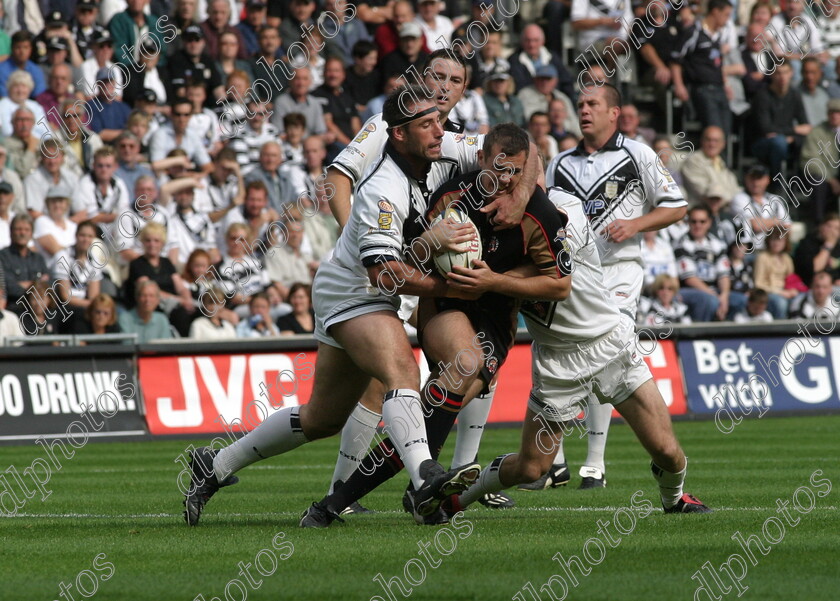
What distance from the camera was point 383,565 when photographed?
587 centimetres

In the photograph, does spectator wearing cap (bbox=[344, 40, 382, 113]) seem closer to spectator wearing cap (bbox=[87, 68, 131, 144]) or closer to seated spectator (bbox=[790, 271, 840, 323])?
spectator wearing cap (bbox=[87, 68, 131, 144])

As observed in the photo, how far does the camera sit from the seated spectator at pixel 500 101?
761 inches

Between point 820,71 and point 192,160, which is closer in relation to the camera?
point 192,160

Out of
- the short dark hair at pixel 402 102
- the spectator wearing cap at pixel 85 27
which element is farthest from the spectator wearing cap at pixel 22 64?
the short dark hair at pixel 402 102

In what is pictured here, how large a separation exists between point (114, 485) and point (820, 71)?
15152 mm

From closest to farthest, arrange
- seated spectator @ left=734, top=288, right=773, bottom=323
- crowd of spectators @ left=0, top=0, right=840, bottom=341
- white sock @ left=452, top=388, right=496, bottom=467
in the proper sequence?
white sock @ left=452, top=388, right=496, bottom=467 < crowd of spectators @ left=0, top=0, right=840, bottom=341 < seated spectator @ left=734, top=288, right=773, bottom=323

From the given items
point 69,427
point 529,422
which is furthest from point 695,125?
point 529,422

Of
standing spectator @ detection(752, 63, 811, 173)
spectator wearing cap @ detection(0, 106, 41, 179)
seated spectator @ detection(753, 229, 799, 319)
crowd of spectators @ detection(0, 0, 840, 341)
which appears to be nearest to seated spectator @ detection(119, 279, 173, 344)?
crowd of spectators @ detection(0, 0, 840, 341)

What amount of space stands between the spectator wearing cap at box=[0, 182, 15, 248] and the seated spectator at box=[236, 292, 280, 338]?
279cm

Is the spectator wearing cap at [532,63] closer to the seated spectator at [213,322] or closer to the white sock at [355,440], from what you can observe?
the seated spectator at [213,322]

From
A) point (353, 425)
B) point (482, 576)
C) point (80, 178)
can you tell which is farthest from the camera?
point (80, 178)

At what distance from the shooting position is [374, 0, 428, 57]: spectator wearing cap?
19969 millimetres

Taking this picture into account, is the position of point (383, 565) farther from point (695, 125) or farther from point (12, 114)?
point (695, 125)

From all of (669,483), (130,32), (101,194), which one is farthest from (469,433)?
(130,32)
